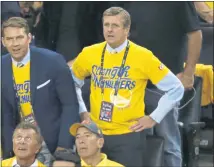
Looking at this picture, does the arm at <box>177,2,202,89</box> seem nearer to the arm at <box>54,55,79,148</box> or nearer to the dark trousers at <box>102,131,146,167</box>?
the dark trousers at <box>102,131,146,167</box>

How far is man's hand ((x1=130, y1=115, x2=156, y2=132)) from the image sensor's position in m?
5.28

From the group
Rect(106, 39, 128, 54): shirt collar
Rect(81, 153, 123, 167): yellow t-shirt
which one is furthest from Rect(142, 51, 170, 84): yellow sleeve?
Rect(81, 153, 123, 167): yellow t-shirt

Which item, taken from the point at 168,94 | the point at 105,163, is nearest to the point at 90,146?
the point at 105,163

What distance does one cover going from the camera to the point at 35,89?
17.5 feet

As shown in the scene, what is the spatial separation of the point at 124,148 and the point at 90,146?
0.95ft

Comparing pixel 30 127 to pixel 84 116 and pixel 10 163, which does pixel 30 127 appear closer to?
pixel 10 163

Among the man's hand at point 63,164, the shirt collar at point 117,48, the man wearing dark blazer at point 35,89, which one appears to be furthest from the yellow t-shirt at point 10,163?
the shirt collar at point 117,48

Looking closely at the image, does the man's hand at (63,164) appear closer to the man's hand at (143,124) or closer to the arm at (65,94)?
the arm at (65,94)

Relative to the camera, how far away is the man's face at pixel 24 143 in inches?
199

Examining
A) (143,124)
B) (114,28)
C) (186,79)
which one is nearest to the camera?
(114,28)

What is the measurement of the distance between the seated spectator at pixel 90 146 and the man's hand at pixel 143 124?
0.92 ft

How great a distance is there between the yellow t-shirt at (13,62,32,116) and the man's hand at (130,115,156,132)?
0.73 metres

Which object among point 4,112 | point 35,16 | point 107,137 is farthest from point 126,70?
point 35,16

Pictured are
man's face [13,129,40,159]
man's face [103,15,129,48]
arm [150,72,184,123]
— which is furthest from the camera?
arm [150,72,184,123]
